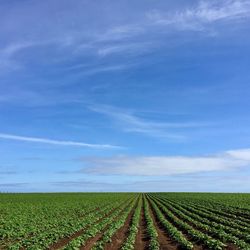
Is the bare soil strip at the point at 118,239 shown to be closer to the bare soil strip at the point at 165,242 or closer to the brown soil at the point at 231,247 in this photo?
the bare soil strip at the point at 165,242

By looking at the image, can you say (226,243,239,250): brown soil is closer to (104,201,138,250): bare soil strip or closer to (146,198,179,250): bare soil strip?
(146,198,179,250): bare soil strip

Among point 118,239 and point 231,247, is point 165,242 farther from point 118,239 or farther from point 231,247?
point 231,247

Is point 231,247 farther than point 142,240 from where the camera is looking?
No

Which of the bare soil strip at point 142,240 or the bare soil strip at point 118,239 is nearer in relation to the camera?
the bare soil strip at point 118,239

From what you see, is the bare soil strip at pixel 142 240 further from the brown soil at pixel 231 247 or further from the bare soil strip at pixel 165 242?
the brown soil at pixel 231 247

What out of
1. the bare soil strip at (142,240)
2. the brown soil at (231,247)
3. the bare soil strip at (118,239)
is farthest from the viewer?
the bare soil strip at (142,240)

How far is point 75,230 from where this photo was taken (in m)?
25.9

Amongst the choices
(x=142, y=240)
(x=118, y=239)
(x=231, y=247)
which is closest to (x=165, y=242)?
(x=142, y=240)

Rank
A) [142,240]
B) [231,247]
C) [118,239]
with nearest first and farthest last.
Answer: [231,247] < [142,240] < [118,239]

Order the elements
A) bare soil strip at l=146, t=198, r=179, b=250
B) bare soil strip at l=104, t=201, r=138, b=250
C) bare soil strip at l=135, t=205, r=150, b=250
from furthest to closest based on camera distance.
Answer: bare soil strip at l=135, t=205, r=150, b=250 < bare soil strip at l=104, t=201, r=138, b=250 < bare soil strip at l=146, t=198, r=179, b=250

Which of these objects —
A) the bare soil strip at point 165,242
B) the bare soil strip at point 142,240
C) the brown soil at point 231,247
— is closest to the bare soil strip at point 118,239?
the bare soil strip at point 142,240

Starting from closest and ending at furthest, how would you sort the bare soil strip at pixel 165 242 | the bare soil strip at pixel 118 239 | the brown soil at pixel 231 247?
the brown soil at pixel 231 247, the bare soil strip at pixel 165 242, the bare soil strip at pixel 118 239

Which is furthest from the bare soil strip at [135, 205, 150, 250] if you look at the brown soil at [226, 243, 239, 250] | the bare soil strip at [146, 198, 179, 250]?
the brown soil at [226, 243, 239, 250]

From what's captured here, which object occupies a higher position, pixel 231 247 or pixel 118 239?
pixel 118 239
